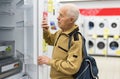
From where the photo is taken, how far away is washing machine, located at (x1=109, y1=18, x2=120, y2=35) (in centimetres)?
564

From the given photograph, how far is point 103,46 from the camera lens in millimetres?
5812

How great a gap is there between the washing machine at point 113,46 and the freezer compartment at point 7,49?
4154 mm

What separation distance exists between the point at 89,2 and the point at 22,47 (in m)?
4.59

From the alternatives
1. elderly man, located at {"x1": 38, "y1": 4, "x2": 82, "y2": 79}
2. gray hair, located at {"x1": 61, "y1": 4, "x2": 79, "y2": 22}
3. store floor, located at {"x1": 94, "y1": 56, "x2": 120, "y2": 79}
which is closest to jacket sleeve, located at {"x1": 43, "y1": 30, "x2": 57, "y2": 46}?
elderly man, located at {"x1": 38, "y1": 4, "x2": 82, "y2": 79}

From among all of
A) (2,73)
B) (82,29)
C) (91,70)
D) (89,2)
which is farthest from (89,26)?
(2,73)

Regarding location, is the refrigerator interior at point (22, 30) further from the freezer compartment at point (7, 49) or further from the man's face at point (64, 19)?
the man's face at point (64, 19)

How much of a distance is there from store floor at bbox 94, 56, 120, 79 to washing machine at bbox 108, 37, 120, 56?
0.29m

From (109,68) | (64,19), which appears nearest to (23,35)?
(64,19)

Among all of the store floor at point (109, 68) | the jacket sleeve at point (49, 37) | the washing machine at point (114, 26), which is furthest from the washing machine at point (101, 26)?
the jacket sleeve at point (49, 37)

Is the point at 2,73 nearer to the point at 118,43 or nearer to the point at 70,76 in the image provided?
the point at 70,76

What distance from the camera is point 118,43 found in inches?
223

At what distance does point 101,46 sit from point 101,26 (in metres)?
0.54

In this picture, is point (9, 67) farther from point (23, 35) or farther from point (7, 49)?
point (23, 35)

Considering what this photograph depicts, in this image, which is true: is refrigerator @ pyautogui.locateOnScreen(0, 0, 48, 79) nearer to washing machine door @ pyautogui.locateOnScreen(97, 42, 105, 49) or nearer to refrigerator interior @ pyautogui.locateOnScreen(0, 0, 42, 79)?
refrigerator interior @ pyautogui.locateOnScreen(0, 0, 42, 79)
